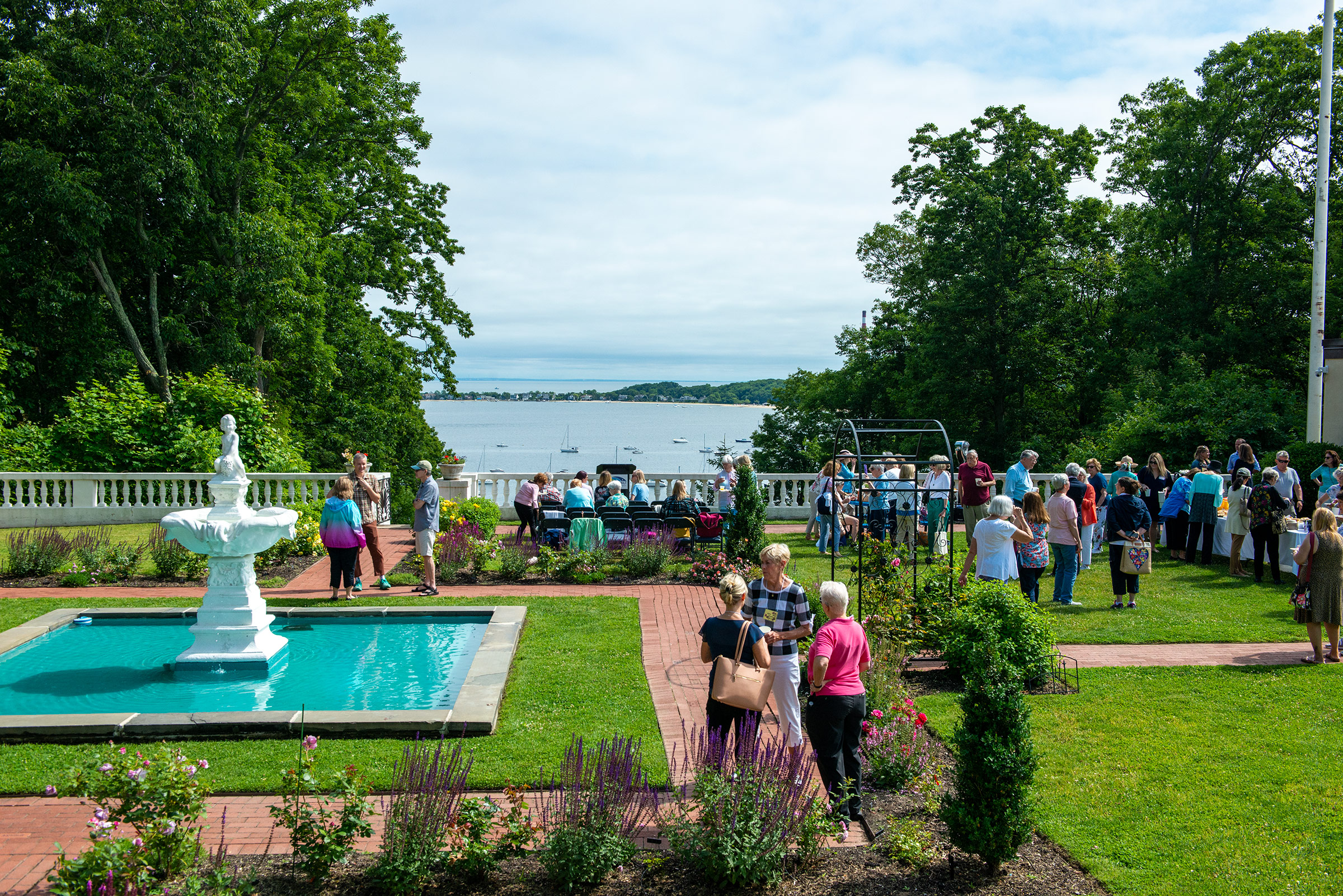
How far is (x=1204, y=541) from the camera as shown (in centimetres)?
1457

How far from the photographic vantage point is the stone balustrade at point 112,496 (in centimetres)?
1736

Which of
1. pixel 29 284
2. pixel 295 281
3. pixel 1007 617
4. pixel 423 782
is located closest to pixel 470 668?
pixel 423 782

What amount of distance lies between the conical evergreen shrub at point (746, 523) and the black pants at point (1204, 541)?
7.48 m

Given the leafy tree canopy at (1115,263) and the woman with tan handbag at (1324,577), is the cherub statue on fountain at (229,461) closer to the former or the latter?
the woman with tan handbag at (1324,577)

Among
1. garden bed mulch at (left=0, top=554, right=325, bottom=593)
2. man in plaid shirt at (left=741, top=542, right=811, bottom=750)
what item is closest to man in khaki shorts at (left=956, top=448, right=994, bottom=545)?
man in plaid shirt at (left=741, top=542, right=811, bottom=750)

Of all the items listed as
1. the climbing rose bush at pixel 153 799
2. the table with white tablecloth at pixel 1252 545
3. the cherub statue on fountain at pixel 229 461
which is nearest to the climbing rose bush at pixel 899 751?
the climbing rose bush at pixel 153 799

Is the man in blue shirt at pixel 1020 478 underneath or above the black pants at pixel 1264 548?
above

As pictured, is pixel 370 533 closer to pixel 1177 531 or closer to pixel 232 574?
pixel 232 574

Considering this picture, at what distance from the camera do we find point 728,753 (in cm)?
525

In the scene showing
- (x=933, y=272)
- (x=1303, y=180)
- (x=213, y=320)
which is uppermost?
(x=1303, y=180)

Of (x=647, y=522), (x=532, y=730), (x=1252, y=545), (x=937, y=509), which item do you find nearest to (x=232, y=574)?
(x=532, y=730)

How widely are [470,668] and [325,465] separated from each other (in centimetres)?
2221

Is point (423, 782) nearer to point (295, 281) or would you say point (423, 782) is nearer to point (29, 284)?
point (295, 281)

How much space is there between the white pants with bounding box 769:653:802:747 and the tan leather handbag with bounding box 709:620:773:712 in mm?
278
